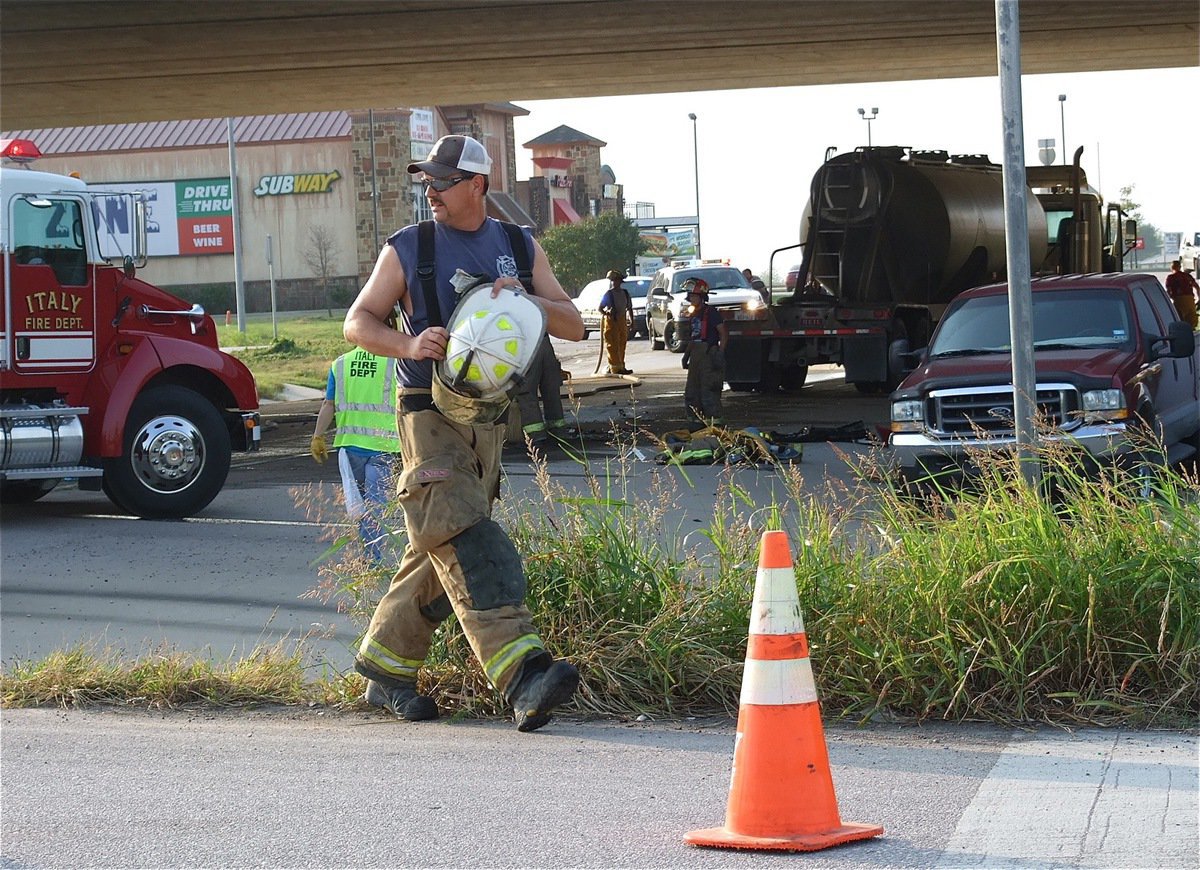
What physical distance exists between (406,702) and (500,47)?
784 inches

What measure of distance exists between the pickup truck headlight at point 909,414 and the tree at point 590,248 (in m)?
67.0

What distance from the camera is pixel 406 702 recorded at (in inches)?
232

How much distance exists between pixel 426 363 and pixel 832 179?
18987mm

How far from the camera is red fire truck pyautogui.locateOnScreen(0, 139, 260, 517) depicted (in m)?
12.2

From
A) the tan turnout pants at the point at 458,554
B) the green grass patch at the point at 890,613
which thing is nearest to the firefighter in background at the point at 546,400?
the green grass patch at the point at 890,613

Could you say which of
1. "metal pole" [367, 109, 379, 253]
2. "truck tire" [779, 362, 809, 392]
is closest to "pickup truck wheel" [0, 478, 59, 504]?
"truck tire" [779, 362, 809, 392]

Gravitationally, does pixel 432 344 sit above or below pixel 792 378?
above

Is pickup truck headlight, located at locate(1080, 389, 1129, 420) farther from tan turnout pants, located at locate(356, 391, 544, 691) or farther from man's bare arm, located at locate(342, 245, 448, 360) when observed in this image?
man's bare arm, located at locate(342, 245, 448, 360)

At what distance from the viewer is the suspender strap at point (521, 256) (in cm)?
591

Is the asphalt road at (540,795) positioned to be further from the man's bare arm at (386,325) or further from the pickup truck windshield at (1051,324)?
the pickup truck windshield at (1051,324)

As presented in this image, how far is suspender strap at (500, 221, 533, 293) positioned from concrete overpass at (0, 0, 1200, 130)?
15.8 metres

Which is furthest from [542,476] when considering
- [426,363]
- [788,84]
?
[788,84]

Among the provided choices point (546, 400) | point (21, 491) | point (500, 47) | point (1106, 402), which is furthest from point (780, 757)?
point (500, 47)

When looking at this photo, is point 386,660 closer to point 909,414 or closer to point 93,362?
point 909,414
